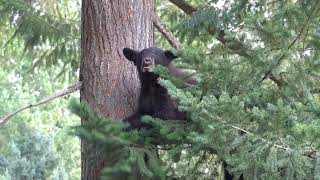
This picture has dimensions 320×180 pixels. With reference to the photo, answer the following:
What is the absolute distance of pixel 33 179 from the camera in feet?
47.7

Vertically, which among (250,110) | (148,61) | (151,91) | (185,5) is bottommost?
(250,110)

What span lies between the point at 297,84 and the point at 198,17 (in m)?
1.84

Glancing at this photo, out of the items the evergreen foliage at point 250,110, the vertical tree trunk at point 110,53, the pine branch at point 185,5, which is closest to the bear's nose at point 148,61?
the vertical tree trunk at point 110,53

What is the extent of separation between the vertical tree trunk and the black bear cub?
0.30 feet

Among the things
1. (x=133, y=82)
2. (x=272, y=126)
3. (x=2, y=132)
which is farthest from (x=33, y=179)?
(x=272, y=126)

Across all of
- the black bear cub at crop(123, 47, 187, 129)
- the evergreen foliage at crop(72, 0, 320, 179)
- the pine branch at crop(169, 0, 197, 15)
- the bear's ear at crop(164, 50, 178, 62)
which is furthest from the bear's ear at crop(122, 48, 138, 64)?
the pine branch at crop(169, 0, 197, 15)

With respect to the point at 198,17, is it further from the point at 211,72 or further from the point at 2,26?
the point at 2,26

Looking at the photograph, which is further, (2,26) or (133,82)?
(2,26)

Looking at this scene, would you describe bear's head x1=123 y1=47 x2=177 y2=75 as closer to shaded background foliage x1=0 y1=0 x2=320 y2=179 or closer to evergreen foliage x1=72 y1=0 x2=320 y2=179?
shaded background foliage x1=0 y1=0 x2=320 y2=179

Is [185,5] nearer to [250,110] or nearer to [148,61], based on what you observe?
[148,61]

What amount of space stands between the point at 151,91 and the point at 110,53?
0.57 metres

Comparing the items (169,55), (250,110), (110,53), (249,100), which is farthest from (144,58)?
(250,110)

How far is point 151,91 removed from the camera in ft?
18.3

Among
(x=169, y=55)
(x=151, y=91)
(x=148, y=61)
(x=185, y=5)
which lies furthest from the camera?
(x=185, y=5)
